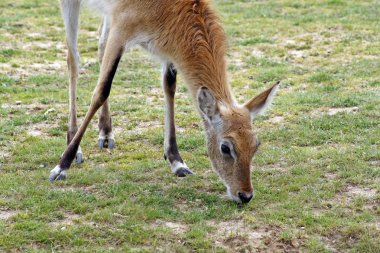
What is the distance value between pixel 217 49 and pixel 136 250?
7.68 feet

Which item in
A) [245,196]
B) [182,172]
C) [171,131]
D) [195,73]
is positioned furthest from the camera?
[171,131]

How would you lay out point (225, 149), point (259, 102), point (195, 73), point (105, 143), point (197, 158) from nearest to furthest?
point (225, 149)
point (259, 102)
point (195, 73)
point (197, 158)
point (105, 143)

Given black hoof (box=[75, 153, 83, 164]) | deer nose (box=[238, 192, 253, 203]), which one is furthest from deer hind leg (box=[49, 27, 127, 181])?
deer nose (box=[238, 192, 253, 203])

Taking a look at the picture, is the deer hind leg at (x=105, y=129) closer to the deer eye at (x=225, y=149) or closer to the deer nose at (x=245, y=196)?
the deer eye at (x=225, y=149)

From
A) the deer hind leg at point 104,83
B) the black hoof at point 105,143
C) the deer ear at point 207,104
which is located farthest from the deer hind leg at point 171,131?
the deer ear at point 207,104

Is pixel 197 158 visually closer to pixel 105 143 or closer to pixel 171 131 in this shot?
pixel 171 131

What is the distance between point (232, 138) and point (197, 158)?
1.89 meters

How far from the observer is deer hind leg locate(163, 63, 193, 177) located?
8.59 m

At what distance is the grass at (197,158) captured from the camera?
689cm

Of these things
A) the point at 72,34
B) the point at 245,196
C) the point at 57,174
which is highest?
the point at 72,34

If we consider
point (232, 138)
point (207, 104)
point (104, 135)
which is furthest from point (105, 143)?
point (232, 138)

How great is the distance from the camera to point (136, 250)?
6.55 m

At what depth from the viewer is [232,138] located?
7262 millimetres

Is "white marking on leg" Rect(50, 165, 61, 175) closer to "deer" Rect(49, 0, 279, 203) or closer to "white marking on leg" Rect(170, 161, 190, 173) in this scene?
"deer" Rect(49, 0, 279, 203)
